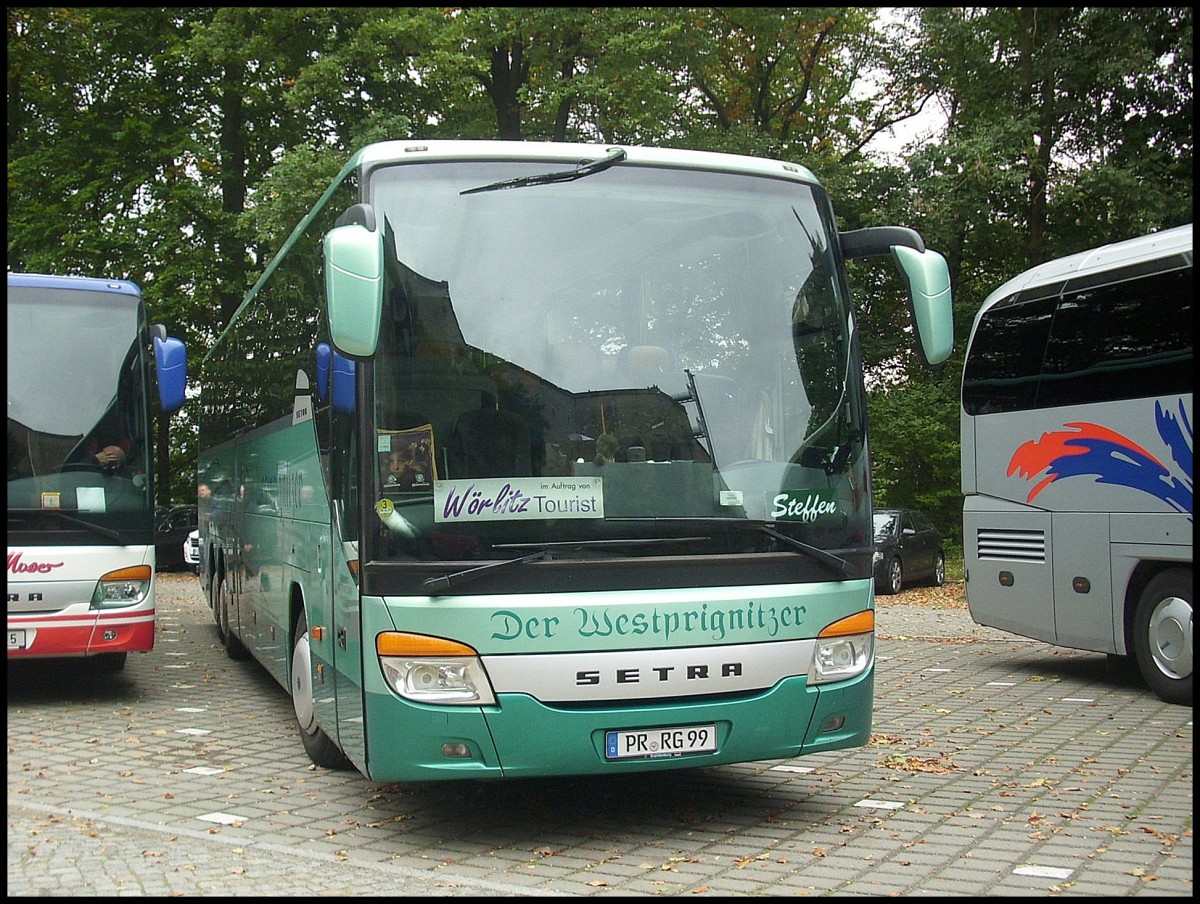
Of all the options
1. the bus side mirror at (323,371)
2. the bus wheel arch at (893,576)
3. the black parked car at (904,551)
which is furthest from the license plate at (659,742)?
the bus wheel arch at (893,576)

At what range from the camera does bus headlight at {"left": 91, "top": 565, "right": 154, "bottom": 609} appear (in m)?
10.8

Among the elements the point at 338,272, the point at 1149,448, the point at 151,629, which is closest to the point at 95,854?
the point at 338,272

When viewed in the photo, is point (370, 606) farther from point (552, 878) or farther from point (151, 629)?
point (151, 629)

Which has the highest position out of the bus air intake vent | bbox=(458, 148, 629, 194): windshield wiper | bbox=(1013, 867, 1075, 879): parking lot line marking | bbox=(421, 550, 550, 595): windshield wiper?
bbox=(458, 148, 629, 194): windshield wiper

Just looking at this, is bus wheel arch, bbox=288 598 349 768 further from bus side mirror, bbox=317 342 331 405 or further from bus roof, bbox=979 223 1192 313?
bus roof, bbox=979 223 1192 313

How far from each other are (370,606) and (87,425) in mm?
5576

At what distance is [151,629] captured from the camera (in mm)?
11125

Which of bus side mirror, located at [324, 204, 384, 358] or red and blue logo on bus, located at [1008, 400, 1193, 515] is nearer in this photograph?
bus side mirror, located at [324, 204, 384, 358]

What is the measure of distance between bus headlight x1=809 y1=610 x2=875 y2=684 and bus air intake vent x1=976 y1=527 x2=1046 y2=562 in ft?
18.2

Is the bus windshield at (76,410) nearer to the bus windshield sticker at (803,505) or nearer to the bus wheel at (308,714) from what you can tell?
A: the bus wheel at (308,714)

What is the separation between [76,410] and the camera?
10867mm

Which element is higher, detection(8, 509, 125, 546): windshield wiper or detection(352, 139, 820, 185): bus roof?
detection(352, 139, 820, 185): bus roof

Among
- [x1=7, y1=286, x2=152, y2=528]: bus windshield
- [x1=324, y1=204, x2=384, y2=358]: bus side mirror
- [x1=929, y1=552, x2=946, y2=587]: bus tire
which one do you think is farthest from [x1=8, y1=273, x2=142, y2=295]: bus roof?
[x1=929, y1=552, x2=946, y2=587]: bus tire

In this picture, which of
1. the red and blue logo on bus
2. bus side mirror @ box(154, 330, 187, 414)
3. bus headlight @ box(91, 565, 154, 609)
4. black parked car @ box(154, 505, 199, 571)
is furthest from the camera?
black parked car @ box(154, 505, 199, 571)
